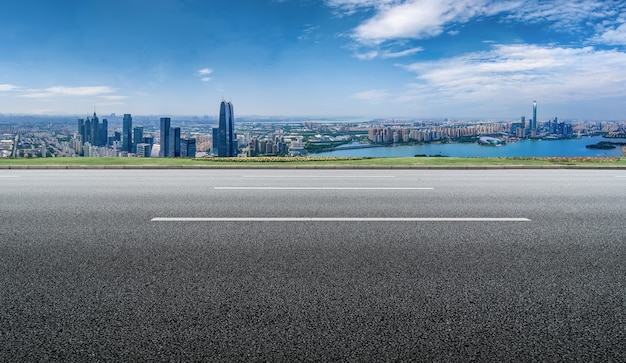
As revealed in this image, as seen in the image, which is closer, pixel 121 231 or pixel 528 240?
pixel 528 240

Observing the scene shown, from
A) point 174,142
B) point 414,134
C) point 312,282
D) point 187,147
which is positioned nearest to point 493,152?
point 414,134

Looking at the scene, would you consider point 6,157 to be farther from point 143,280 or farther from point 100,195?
point 143,280

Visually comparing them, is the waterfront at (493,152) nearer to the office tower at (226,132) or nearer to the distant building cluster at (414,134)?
the distant building cluster at (414,134)

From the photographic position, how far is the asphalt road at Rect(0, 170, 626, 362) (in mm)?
3018

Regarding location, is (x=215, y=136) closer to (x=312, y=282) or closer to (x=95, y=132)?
(x=95, y=132)

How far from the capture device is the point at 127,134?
99.2ft

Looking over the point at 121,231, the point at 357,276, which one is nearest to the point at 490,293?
the point at 357,276

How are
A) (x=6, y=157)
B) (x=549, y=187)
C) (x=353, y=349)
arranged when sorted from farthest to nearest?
(x=6, y=157) < (x=549, y=187) < (x=353, y=349)

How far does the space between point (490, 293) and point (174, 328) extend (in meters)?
2.77

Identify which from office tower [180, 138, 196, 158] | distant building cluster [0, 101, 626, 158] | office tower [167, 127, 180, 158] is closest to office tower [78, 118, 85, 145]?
distant building cluster [0, 101, 626, 158]

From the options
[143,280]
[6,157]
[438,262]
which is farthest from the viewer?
[6,157]

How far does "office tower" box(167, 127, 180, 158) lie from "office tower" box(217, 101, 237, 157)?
2.44m

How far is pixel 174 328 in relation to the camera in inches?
127

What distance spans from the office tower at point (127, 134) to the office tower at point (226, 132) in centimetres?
569
